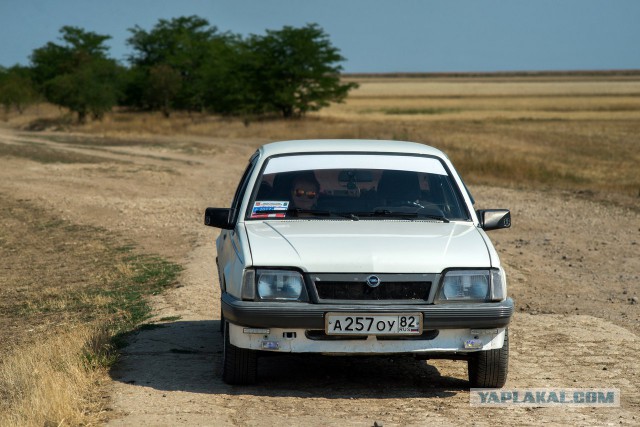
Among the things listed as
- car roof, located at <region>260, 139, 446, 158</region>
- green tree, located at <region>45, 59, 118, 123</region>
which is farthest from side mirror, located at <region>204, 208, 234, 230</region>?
green tree, located at <region>45, 59, 118, 123</region>

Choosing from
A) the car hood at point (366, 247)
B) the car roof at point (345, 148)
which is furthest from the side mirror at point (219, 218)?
the car roof at point (345, 148)

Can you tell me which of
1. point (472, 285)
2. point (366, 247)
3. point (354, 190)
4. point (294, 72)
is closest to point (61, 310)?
point (354, 190)

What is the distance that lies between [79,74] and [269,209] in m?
59.9

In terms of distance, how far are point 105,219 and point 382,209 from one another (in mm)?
10991

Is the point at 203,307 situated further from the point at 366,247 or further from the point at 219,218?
the point at 366,247

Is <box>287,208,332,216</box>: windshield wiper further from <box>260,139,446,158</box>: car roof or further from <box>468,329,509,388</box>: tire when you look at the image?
<box>468,329,509,388</box>: tire

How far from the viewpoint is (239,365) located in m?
6.46

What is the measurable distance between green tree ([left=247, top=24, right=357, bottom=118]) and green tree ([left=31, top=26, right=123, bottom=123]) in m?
9.89

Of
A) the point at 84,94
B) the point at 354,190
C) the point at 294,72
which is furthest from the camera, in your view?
the point at 294,72

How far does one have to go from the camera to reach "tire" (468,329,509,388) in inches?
253

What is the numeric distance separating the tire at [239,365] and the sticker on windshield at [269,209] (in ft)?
3.07

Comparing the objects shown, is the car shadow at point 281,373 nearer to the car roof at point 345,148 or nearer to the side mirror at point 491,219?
the side mirror at point 491,219

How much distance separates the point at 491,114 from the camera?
83.6 metres

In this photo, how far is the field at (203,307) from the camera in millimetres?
6117
